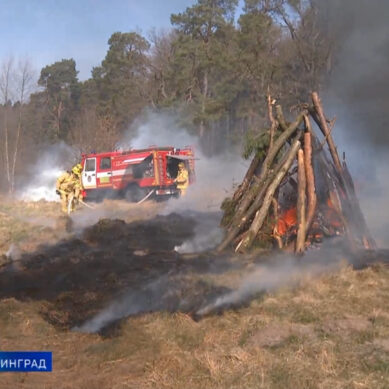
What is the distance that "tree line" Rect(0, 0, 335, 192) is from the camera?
861 inches

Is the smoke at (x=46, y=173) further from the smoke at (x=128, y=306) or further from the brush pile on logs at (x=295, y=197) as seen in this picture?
the smoke at (x=128, y=306)

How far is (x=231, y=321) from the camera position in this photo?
529 cm

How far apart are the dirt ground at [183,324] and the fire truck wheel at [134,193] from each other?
325 inches

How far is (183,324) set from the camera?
5.16 m

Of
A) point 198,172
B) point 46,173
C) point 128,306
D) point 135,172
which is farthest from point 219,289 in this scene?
point 46,173

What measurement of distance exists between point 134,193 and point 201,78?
15.5 m

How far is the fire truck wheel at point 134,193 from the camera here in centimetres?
1736

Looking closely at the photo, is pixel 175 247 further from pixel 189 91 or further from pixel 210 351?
pixel 189 91

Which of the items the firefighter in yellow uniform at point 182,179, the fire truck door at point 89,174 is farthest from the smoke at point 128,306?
the fire truck door at point 89,174

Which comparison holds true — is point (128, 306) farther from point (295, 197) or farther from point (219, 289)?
point (295, 197)

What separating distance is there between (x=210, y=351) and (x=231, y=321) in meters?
0.80

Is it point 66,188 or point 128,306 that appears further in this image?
point 66,188

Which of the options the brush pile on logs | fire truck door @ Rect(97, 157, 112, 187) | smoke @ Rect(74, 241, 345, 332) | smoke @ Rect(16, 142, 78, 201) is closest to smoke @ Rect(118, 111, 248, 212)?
fire truck door @ Rect(97, 157, 112, 187)

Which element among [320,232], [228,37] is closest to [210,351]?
[320,232]
